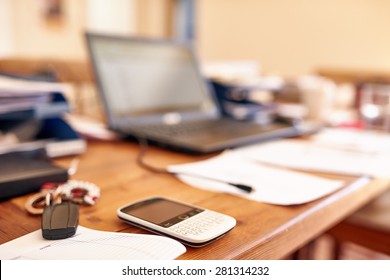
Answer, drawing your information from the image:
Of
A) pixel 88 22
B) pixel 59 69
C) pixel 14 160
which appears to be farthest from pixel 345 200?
pixel 88 22

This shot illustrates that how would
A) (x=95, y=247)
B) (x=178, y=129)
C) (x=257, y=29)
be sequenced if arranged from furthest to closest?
(x=257, y=29) < (x=178, y=129) < (x=95, y=247)

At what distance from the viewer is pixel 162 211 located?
440 mm

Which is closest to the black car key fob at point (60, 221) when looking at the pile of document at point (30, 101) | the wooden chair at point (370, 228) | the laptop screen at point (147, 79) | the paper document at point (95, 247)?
the paper document at point (95, 247)

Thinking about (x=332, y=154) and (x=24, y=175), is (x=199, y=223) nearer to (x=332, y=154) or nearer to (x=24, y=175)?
(x=24, y=175)

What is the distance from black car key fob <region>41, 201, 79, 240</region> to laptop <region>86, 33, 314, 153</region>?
0.32 metres

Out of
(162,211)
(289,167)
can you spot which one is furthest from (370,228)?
(162,211)

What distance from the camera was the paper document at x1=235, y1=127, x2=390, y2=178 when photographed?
0.66 metres

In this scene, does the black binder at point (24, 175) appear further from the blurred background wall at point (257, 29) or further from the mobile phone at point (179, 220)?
the blurred background wall at point (257, 29)

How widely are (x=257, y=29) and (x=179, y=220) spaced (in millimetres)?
4490

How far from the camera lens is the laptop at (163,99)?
2.63 feet

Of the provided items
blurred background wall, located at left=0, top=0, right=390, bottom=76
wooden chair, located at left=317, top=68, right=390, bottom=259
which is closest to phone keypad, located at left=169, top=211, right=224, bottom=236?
wooden chair, located at left=317, top=68, right=390, bottom=259

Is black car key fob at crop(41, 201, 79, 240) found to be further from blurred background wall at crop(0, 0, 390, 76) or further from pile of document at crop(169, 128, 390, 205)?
blurred background wall at crop(0, 0, 390, 76)

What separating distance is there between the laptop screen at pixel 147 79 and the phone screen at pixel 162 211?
1.39 ft

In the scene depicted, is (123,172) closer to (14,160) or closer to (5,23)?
(14,160)
